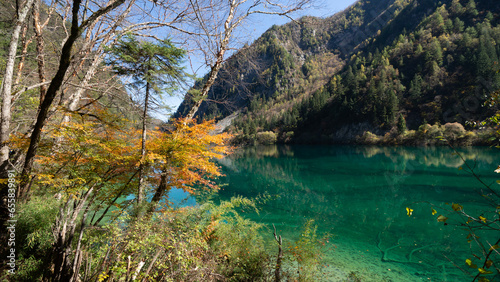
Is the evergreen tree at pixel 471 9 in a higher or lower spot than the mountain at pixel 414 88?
higher

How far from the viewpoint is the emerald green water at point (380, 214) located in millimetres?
7672

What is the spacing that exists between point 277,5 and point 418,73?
8263 centimetres

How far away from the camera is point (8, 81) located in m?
3.67

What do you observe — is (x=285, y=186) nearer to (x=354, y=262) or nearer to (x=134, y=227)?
(x=354, y=262)

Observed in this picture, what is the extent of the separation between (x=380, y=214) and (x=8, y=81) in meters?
15.7

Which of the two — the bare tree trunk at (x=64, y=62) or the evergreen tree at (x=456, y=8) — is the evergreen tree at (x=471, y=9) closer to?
the evergreen tree at (x=456, y=8)

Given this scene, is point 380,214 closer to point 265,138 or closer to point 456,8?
point 265,138

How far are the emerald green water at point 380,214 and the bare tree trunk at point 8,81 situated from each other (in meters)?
5.89

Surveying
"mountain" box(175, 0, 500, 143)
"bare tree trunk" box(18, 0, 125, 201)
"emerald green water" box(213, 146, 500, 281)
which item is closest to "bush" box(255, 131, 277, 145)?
"mountain" box(175, 0, 500, 143)

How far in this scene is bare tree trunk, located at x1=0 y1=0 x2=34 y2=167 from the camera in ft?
11.3

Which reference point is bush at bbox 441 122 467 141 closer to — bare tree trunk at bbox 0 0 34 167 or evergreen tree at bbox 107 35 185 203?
evergreen tree at bbox 107 35 185 203

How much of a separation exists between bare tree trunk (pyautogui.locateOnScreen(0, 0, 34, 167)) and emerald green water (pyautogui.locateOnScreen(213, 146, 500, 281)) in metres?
5.89

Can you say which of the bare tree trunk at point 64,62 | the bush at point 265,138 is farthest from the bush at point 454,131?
the bush at point 265,138

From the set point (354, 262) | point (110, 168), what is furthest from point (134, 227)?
point (354, 262)
